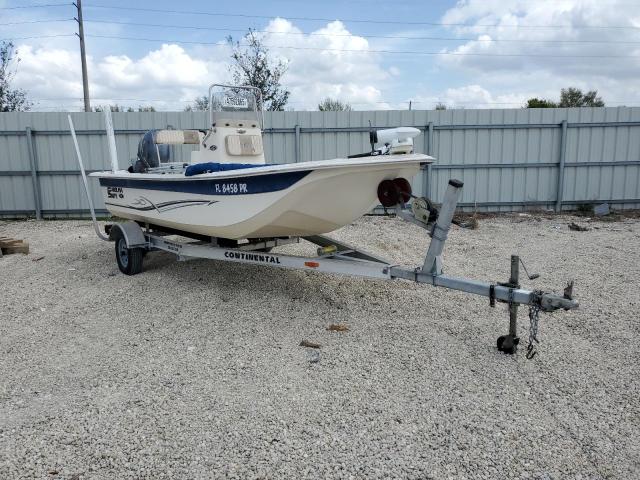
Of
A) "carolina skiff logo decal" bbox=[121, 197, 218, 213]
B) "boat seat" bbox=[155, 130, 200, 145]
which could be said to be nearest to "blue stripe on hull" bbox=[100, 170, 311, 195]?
"carolina skiff logo decal" bbox=[121, 197, 218, 213]

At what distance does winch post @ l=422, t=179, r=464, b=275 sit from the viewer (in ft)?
13.0

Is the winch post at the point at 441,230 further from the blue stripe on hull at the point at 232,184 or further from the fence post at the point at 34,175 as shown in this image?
the fence post at the point at 34,175

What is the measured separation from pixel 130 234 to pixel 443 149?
7.20m

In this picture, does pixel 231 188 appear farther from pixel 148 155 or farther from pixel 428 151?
pixel 428 151

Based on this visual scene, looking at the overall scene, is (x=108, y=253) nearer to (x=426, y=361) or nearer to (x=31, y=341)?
(x=31, y=341)

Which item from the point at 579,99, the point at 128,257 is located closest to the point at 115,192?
the point at 128,257

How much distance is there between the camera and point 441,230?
159 inches

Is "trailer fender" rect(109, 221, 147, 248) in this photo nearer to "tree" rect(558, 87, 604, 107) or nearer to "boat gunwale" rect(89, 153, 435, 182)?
"boat gunwale" rect(89, 153, 435, 182)

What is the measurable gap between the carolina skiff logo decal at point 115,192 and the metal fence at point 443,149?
14.0 ft

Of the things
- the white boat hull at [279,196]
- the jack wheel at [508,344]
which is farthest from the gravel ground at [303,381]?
the white boat hull at [279,196]

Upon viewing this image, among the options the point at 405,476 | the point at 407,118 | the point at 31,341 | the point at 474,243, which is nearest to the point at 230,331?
the point at 31,341

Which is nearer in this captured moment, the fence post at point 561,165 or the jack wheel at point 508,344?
the jack wheel at point 508,344

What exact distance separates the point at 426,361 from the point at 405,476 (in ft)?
4.31

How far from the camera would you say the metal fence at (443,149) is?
11008 mm
